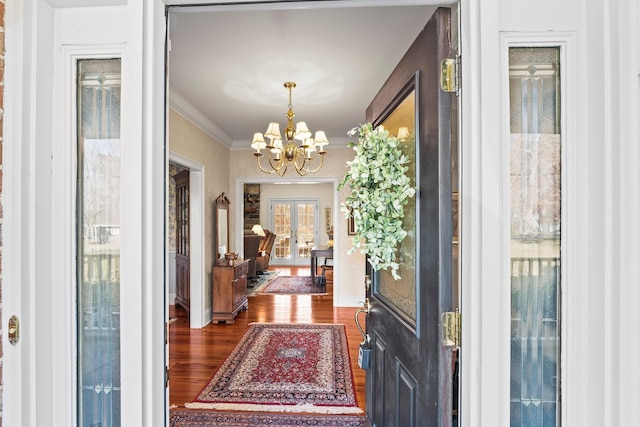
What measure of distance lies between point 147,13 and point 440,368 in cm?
144

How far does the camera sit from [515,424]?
3.44 ft

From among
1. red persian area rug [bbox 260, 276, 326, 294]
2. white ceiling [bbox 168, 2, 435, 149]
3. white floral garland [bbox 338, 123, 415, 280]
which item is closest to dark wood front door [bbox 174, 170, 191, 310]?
white ceiling [bbox 168, 2, 435, 149]

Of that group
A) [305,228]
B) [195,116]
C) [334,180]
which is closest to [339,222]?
[334,180]

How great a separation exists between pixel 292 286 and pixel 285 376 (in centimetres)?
413

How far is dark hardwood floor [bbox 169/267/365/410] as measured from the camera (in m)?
2.75

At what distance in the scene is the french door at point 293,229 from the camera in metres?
10.6

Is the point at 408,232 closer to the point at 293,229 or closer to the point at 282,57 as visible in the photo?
the point at 282,57

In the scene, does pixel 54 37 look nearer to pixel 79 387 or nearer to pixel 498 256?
pixel 79 387

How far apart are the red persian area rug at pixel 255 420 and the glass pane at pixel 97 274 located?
135 centimetres

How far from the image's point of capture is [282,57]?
2.60 meters

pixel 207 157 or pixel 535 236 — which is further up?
pixel 207 157

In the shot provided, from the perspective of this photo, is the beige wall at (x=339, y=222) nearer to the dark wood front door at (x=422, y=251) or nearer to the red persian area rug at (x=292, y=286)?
the red persian area rug at (x=292, y=286)

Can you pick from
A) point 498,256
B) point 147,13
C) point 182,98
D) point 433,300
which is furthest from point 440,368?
point 182,98
